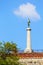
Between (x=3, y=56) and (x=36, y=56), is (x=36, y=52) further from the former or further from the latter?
(x=3, y=56)

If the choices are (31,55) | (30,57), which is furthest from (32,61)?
(31,55)

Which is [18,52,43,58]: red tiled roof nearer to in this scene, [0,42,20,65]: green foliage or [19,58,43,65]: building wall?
→ [19,58,43,65]: building wall

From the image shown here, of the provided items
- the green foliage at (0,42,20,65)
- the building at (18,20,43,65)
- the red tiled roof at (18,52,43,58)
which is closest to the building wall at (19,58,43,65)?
the building at (18,20,43,65)

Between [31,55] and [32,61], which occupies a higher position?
[31,55]

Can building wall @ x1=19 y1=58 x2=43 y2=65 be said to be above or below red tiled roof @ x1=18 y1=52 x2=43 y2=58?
below

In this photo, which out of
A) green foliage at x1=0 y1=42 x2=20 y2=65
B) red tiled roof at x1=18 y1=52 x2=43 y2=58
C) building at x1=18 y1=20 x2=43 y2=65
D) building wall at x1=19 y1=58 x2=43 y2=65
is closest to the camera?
green foliage at x1=0 y1=42 x2=20 y2=65

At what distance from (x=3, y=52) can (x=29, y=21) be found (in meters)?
6.31

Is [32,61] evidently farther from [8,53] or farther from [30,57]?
[8,53]

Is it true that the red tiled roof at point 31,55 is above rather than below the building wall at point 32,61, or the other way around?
above

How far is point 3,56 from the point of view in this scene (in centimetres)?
2955

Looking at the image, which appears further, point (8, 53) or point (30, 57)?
point (30, 57)

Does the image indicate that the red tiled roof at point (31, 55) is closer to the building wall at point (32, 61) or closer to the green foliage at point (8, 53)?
the building wall at point (32, 61)

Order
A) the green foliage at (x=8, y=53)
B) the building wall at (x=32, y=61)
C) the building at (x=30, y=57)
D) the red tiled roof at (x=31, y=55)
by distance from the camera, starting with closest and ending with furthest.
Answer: the green foliage at (x=8, y=53)
the red tiled roof at (x=31, y=55)
the building at (x=30, y=57)
the building wall at (x=32, y=61)

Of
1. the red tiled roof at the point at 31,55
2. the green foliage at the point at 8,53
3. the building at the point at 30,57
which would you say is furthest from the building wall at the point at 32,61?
the green foliage at the point at 8,53
